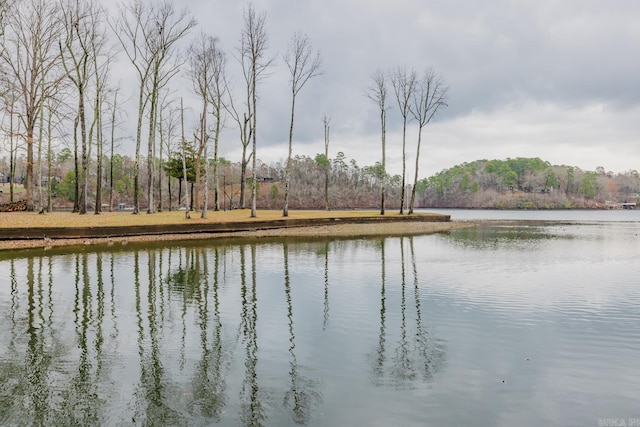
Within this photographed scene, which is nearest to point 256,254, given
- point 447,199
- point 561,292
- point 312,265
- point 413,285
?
point 312,265

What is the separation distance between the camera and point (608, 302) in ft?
35.8

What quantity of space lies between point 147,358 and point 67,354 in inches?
55.0

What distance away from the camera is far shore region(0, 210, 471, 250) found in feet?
77.7

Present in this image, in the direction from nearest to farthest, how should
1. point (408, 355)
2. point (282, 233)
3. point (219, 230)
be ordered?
1. point (408, 355)
2. point (219, 230)
3. point (282, 233)

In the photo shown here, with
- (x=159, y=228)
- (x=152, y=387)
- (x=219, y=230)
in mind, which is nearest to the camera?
(x=152, y=387)

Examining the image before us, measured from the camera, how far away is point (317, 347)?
7.36 m

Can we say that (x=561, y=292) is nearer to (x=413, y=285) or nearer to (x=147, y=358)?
(x=413, y=285)

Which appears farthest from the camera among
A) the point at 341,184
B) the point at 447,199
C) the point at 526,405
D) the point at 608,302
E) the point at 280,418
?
the point at 447,199

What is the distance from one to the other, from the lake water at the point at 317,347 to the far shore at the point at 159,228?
9280 millimetres

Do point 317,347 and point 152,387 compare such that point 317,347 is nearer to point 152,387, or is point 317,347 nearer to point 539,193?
point 152,387

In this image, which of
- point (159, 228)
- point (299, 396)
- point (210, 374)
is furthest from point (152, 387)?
point (159, 228)

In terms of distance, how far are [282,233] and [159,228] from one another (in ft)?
28.2

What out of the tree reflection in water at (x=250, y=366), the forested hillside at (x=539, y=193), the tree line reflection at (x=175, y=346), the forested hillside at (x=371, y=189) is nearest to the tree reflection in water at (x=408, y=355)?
the tree line reflection at (x=175, y=346)

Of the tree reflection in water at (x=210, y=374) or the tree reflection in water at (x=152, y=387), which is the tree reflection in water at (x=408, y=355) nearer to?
the tree reflection in water at (x=210, y=374)
